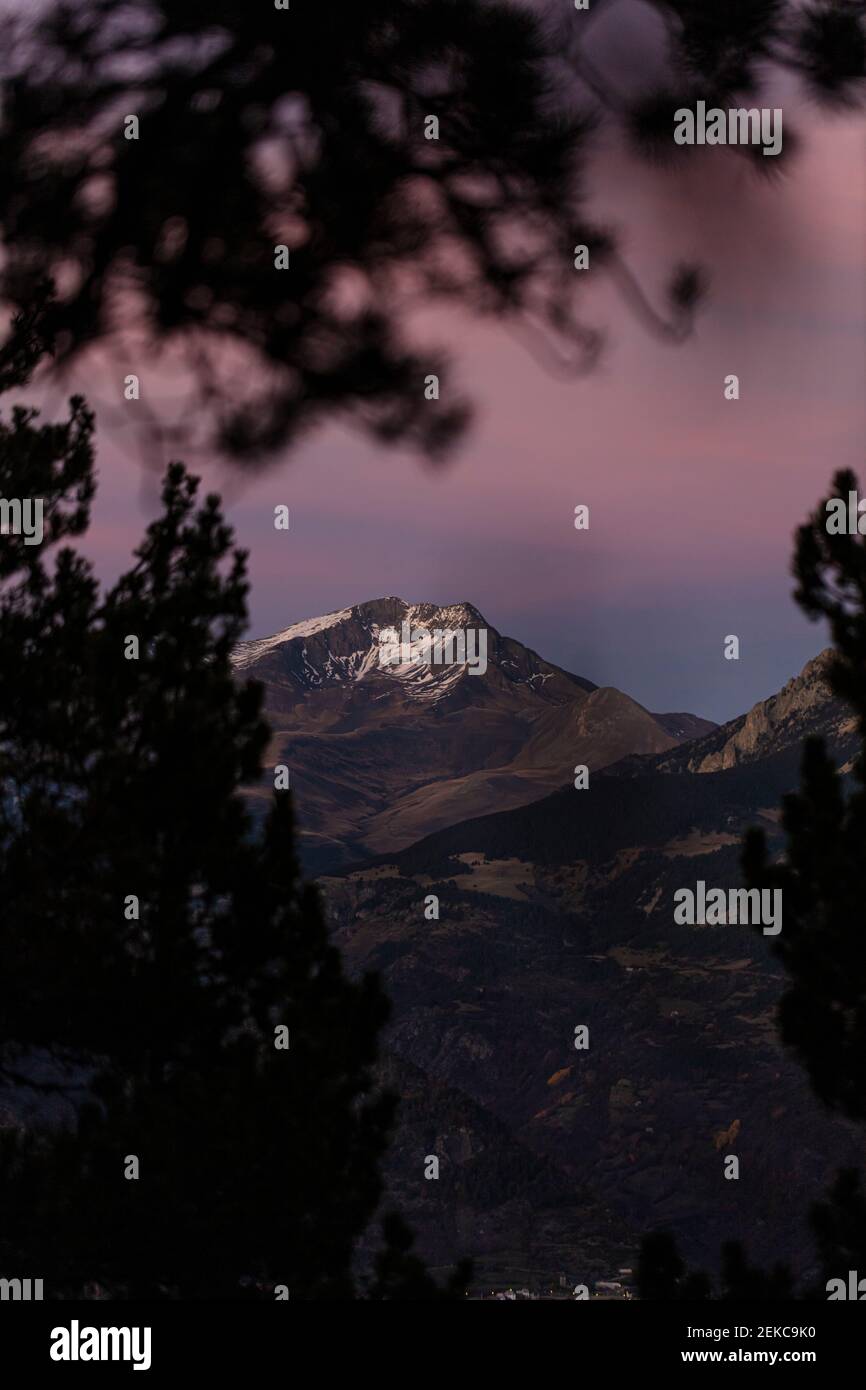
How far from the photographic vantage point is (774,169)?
7.06 metres

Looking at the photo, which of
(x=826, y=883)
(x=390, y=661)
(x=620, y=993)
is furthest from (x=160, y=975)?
(x=620, y=993)

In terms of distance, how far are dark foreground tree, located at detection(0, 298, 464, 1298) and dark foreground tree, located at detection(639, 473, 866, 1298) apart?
5.51 ft

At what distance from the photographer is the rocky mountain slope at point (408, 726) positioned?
166 ft

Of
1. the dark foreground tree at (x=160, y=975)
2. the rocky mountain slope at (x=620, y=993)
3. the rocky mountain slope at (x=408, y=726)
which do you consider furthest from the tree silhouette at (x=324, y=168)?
the rocky mountain slope at (x=620, y=993)

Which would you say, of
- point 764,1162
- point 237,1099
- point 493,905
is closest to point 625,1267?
point 764,1162

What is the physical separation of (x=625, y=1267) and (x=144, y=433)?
7973 cm

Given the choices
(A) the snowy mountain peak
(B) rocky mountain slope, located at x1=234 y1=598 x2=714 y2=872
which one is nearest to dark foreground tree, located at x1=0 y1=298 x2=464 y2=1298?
(A) the snowy mountain peak

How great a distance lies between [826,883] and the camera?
231 inches

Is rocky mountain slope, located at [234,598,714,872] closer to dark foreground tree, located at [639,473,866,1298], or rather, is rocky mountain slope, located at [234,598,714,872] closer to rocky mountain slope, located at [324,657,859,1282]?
rocky mountain slope, located at [324,657,859,1282]

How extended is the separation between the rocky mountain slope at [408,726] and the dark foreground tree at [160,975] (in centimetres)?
3806

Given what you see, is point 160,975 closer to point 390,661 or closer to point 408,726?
point 390,661

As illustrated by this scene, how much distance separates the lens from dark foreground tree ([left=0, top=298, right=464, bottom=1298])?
19.9 feet

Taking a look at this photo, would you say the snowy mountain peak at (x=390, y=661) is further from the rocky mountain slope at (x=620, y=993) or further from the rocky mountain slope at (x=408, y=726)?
the rocky mountain slope at (x=620, y=993)

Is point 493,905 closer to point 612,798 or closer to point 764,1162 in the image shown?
point 612,798
